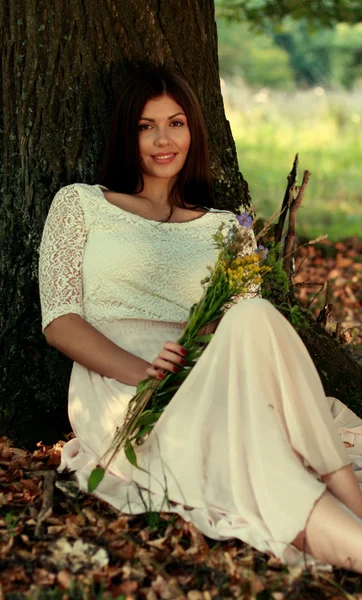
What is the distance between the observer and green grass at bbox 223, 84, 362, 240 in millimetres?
10820

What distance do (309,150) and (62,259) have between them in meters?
11.3

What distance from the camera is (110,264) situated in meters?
3.75

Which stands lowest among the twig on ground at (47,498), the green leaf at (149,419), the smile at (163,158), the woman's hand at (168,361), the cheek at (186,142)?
the twig on ground at (47,498)

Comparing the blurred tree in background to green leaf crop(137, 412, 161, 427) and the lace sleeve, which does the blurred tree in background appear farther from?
green leaf crop(137, 412, 161, 427)

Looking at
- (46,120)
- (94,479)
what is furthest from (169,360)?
(46,120)

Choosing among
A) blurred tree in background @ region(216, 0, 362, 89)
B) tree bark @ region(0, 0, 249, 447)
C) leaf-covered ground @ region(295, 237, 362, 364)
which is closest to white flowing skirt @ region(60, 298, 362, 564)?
tree bark @ region(0, 0, 249, 447)

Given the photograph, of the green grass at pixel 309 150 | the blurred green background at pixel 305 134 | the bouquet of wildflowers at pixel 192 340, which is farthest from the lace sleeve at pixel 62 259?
the green grass at pixel 309 150

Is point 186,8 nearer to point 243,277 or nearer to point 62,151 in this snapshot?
point 62,151

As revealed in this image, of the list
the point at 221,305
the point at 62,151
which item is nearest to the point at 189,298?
the point at 221,305

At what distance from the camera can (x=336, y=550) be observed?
2.93m

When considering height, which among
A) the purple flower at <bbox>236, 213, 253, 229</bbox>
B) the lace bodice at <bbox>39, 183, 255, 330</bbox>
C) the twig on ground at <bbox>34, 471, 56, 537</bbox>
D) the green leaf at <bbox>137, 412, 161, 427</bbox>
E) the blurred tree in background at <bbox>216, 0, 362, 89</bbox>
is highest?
the blurred tree in background at <bbox>216, 0, 362, 89</bbox>

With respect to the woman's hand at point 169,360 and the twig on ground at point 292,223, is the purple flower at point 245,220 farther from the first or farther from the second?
the twig on ground at point 292,223

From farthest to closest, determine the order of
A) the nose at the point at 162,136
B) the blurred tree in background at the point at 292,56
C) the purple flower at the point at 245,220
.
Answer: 1. the blurred tree in background at the point at 292,56
2. the nose at the point at 162,136
3. the purple flower at the point at 245,220

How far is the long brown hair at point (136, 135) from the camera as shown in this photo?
12.9 feet
